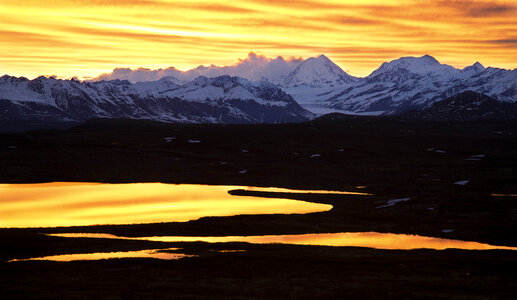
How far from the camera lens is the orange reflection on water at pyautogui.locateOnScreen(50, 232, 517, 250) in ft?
244

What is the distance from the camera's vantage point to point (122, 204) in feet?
361

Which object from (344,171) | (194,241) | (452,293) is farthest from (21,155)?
(452,293)

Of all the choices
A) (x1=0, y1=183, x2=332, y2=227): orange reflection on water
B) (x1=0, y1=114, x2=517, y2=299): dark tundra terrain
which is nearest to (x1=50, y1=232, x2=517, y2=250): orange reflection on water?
(x1=0, y1=114, x2=517, y2=299): dark tundra terrain

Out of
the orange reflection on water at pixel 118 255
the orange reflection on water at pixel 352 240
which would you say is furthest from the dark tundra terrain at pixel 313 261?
the orange reflection on water at pixel 352 240

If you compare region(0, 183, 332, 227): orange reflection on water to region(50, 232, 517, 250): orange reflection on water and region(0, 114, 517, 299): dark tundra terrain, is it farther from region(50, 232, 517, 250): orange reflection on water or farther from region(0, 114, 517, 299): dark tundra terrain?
region(50, 232, 517, 250): orange reflection on water

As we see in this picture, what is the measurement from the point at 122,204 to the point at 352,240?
44098 millimetres

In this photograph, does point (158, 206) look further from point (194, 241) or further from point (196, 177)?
point (196, 177)

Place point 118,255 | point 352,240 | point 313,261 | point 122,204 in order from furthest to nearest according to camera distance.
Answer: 1. point 122,204
2. point 352,240
3. point 118,255
4. point 313,261

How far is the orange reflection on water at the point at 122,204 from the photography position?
304 feet

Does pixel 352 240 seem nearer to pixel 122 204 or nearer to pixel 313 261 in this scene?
pixel 313 261

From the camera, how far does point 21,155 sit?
199m

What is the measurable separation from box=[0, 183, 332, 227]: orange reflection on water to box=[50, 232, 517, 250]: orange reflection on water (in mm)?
14559

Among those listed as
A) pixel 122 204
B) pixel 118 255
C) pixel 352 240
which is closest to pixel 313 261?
pixel 352 240

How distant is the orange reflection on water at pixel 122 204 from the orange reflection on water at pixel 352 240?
47.8 ft
